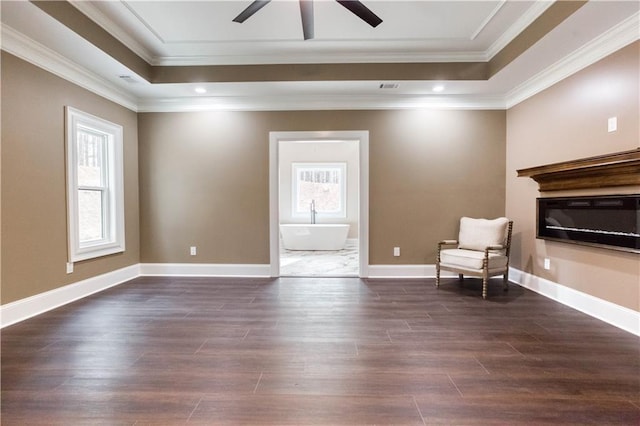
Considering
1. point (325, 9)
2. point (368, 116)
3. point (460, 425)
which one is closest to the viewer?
point (460, 425)

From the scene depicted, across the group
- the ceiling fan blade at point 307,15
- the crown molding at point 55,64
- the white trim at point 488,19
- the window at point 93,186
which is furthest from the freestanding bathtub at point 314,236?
the ceiling fan blade at point 307,15

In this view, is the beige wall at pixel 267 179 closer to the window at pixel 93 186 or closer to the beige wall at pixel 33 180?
the window at pixel 93 186

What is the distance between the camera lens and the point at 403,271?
174 inches

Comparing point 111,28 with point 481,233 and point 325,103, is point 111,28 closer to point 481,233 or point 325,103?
point 325,103

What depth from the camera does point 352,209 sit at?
8180 millimetres

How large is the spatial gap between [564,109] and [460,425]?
3.43 m

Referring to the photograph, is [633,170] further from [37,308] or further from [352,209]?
[352,209]

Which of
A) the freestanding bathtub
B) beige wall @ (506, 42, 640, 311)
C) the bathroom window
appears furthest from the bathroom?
beige wall @ (506, 42, 640, 311)

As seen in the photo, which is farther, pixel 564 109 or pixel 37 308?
pixel 564 109

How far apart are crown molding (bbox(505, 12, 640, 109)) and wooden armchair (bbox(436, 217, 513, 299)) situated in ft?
5.43

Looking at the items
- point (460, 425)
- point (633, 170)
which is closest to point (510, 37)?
point (633, 170)

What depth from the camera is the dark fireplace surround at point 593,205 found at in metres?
2.51

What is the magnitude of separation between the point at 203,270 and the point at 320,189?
14.2 feet

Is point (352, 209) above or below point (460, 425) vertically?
above
